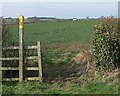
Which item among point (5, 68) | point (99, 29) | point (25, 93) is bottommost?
point (25, 93)

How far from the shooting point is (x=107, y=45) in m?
11.9

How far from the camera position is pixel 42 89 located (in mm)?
10500

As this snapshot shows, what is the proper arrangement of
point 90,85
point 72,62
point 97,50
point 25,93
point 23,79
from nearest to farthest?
point 25,93, point 90,85, point 23,79, point 97,50, point 72,62

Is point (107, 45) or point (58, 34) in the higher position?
point (58, 34)

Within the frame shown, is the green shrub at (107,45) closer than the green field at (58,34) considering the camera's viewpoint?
Yes

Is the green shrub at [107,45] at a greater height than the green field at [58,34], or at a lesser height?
lesser

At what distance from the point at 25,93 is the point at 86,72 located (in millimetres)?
3326

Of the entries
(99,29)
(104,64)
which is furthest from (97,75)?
(99,29)

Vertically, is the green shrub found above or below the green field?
below

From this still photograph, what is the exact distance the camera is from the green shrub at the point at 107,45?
11844 mm

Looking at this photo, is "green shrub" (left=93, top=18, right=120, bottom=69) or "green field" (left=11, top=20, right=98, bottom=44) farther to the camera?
"green field" (left=11, top=20, right=98, bottom=44)

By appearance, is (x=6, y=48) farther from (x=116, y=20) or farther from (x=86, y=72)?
(x=116, y=20)

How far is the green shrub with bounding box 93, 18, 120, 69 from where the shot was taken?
11.8 m

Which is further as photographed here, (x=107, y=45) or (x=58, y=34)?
(x=58, y=34)
